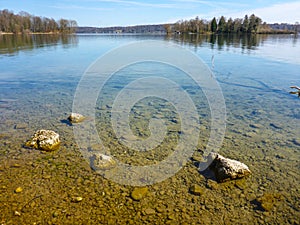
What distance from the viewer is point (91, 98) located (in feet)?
43.7

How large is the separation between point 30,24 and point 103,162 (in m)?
164

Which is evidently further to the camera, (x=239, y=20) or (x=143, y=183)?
(x=239, y=20)

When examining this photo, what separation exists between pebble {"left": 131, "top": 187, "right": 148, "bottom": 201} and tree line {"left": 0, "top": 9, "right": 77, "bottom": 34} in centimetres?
14425

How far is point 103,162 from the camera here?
263 inches

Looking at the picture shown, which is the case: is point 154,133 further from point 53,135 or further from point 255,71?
point 255,71

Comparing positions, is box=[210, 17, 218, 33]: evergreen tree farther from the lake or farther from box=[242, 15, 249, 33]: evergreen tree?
the lake

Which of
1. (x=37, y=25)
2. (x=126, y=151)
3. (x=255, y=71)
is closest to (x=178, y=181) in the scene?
(x=126, y=151)

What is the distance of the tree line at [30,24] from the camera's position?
413 ft

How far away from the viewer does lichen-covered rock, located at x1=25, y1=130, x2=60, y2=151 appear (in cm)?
751

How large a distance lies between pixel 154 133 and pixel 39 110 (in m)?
6.10

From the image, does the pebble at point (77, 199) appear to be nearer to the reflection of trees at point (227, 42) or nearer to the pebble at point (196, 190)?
the pebble at point (196, 190)

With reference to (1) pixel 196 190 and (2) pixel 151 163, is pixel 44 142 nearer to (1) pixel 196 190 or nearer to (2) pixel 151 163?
(2) pixel 151 163

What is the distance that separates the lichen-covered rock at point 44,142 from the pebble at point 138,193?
3.41 m

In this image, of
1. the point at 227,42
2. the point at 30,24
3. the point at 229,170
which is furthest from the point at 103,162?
the point at 30,24
